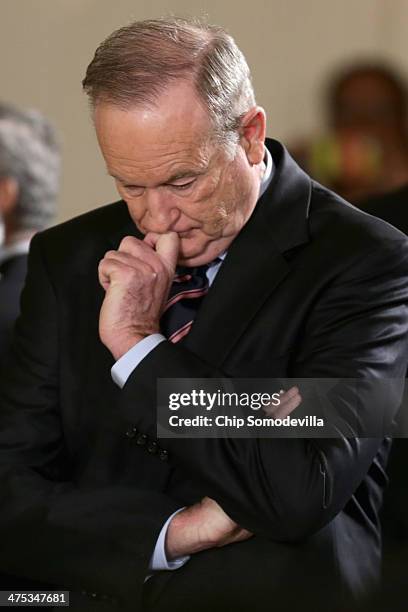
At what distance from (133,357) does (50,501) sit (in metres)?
0.34

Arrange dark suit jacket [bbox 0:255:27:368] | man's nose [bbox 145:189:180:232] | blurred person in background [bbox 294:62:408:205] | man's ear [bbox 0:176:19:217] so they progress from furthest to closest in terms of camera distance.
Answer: blurred person in background [bbox 294:62:408:205] < man's ear [bbox 0:176:19:217] < dark suit jacket [bbox 0:255:27:368] < man's nose [bbox 145:189:180:232]

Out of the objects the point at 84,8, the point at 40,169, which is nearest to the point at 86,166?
the point at 84,8

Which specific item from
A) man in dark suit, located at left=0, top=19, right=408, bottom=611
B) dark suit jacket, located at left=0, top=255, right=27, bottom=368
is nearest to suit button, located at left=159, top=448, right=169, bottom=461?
man in dark suit, located at left=0, top=19, right=408, bottom=611

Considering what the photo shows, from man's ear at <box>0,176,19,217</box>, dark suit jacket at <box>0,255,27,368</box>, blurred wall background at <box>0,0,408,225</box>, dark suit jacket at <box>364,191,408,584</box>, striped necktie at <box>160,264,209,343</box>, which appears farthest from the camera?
blurred wall background at <box>0,0,408,225</box>

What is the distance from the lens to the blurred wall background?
22.1 ft

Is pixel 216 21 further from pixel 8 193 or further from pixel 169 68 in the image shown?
pixel 169 68

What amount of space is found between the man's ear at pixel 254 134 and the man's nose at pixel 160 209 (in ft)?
0.56

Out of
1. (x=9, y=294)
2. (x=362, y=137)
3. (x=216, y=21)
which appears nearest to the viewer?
(x=9, y=294)

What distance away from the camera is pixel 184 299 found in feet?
7.13

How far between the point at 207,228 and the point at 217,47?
318mm

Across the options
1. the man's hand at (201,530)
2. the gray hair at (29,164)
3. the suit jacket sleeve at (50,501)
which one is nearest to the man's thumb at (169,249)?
the suit jacket sleeve at (50,501)

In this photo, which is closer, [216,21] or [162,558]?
[162,558]

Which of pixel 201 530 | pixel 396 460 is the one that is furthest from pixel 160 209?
pixel 396 460

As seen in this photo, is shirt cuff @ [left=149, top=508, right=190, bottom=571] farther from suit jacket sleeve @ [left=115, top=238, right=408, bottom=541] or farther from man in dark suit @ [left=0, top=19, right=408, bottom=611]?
suit jacket sleeve @ [left=115, top=238, right=408, bottom=541]
